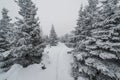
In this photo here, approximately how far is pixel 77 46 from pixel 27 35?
22.9 feet

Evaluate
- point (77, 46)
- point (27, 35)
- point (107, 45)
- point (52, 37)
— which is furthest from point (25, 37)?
point (52, 37)

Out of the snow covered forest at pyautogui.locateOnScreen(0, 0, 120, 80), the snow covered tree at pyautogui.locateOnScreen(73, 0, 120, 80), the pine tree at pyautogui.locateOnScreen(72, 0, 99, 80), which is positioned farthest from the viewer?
the pine tree at pyautogui.locateOnScreen(72, 0, 99, 80)

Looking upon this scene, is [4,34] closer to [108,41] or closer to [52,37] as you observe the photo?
[108,41]

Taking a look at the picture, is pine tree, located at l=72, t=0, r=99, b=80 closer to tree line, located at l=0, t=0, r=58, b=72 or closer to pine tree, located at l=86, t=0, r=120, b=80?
pine tree, located at l=86, t=0, r=120, b=80

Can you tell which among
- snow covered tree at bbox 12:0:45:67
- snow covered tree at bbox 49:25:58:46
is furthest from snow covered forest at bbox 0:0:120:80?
snow covered tree at bbox 49:25:58:46

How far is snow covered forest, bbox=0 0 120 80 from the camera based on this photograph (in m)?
7.74

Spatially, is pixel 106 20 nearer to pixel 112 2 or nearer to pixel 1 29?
pixel 112 2

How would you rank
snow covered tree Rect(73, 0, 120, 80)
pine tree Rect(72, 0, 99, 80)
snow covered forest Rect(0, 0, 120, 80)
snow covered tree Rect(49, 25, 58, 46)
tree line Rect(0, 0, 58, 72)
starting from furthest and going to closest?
snow covered tree Rect(49, 25, 58, 46) → tree line Rect(0, 0, 58, 72) → pine tree Rect(72, 0, 99, 80) → snow covered forest Rect(0, 0, 120, 80) → snow covered tree Rect(73, 0, 120, 80)

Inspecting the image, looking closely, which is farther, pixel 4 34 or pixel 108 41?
pixel 4 34

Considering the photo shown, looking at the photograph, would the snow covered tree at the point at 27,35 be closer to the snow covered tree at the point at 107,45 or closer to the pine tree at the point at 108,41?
the snow covered tree at the point at 107,45

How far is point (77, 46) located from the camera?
12062 mm

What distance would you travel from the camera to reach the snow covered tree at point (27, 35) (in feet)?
34.5

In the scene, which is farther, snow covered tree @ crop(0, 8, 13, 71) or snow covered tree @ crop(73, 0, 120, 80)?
snow covered tree @ crop(0, 8, 13, 71)

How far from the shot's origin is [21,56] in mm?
10984
